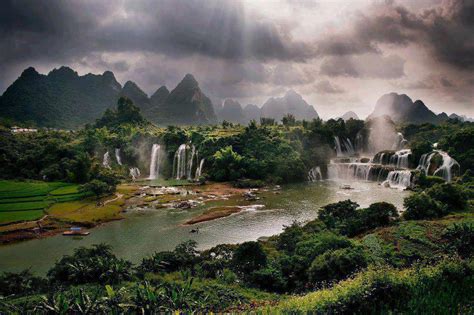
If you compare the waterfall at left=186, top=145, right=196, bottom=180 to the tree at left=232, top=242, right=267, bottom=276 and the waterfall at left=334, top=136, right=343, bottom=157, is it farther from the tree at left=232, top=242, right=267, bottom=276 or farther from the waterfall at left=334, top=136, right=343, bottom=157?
the tree at left=232, top=242, right=267, bottom=276

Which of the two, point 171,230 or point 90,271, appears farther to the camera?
point 171,230

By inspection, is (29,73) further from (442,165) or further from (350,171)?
(442,165)

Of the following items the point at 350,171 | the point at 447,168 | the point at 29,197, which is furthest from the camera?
the point at 350,171

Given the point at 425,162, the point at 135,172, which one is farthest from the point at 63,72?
the point at 425,162

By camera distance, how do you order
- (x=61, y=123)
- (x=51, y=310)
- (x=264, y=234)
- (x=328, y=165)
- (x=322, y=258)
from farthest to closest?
(x=61, y=123), (x=328, y=165), (x=264, y=234), (x=322, y=258), (x=51, y=310)

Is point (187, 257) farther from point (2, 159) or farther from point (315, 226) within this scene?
point (2, 159)

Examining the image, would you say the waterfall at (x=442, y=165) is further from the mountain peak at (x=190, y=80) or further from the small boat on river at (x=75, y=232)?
the mountain peak at (x=190, y=80)

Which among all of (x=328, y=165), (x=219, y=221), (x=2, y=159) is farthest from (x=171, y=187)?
(x=328, y=165)
